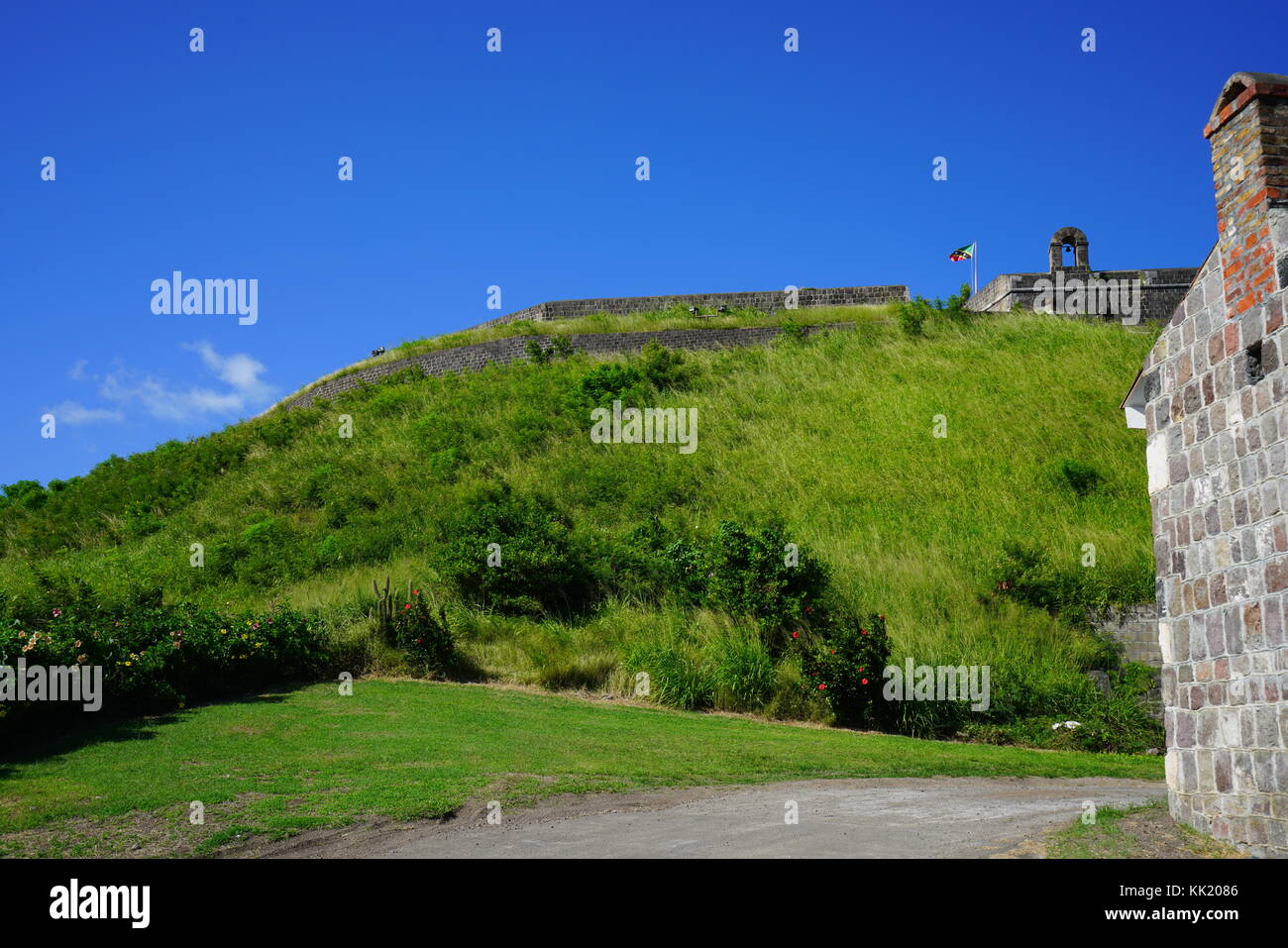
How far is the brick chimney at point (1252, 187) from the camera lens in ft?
24.7

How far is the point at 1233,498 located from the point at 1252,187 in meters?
2.37

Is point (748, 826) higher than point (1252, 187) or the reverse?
the reverse

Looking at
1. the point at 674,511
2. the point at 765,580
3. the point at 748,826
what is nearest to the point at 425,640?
the point at 765,580

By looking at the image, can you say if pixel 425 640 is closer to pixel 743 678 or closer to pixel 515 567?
pixel 515 567

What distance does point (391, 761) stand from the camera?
11.2 m

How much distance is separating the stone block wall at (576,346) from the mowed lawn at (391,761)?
24.0 m

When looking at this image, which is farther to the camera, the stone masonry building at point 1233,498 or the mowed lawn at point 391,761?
the mowed lawn at point 391,761

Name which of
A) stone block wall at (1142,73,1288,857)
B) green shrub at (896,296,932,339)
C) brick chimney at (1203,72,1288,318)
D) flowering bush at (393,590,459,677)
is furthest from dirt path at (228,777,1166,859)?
green shrub at (896,296,932,339)

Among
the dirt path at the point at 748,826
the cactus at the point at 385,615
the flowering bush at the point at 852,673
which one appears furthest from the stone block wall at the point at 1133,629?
the cactus at the point at 385,615

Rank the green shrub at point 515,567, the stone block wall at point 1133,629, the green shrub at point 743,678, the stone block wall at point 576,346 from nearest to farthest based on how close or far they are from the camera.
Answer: the green shrub at point 743,678, the stone block wall at point 1133,629, the green shrub at point 515,567, the stone block wall at point 576,346

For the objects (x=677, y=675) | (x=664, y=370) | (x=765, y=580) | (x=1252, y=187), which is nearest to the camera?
(x=1252, y=187)

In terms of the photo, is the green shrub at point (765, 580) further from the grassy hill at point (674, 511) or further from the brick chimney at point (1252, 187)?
the brick chimney at point (1252, 187)

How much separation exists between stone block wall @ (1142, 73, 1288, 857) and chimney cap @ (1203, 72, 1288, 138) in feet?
0.04
